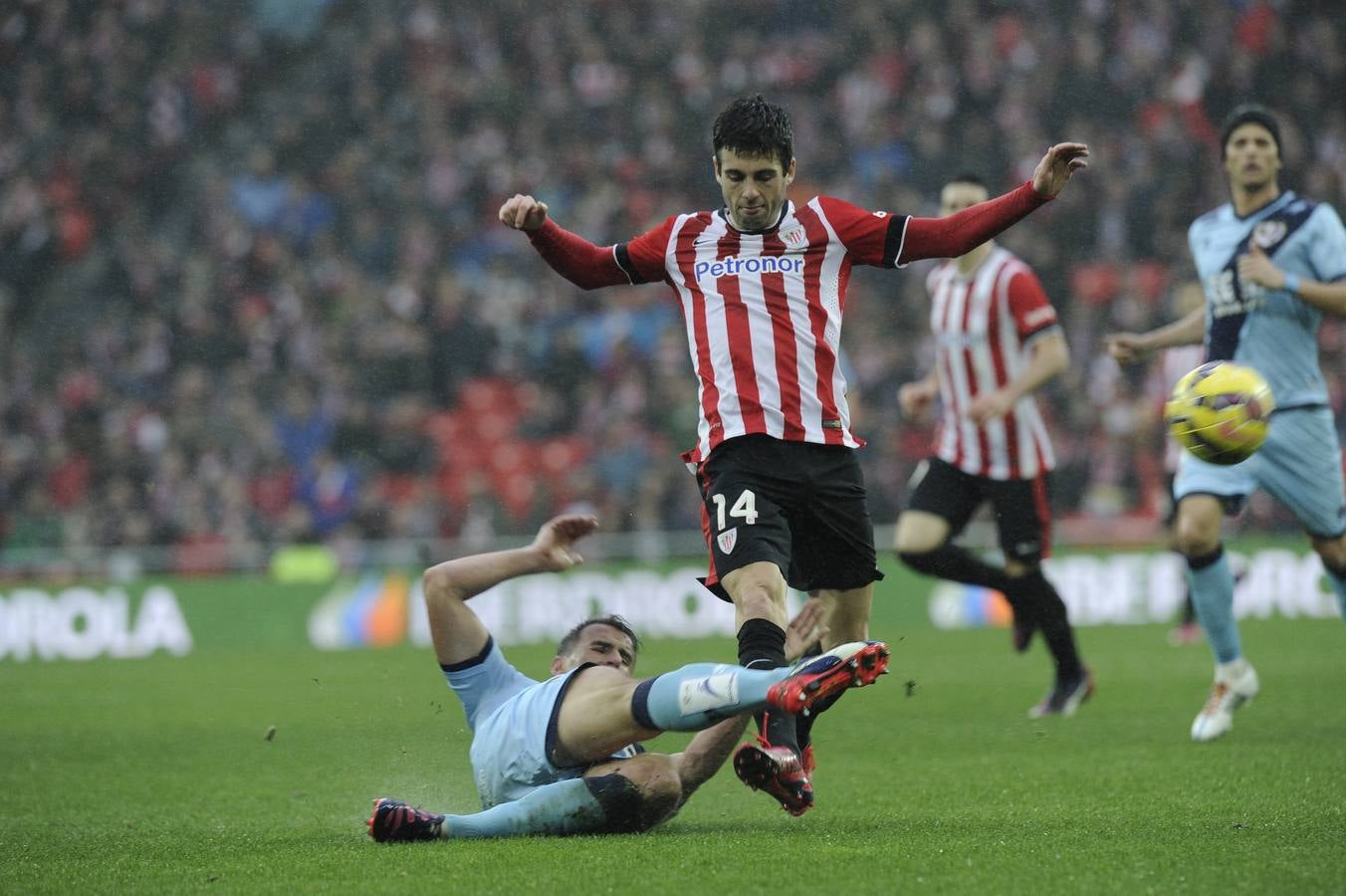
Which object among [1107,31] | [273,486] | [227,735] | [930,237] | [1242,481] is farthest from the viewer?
[1107,31]

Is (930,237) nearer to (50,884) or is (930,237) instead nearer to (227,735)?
(50,884)

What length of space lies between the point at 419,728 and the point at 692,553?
819 cm

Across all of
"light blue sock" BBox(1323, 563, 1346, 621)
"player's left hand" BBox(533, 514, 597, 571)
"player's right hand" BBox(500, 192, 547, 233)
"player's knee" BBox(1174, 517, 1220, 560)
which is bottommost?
"light blue sock" BBox(1323, 563, 1346, 621)

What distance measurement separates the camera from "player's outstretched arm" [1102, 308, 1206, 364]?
25.1 feet

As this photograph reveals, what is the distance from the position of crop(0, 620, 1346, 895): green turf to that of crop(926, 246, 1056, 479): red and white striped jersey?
1.33 m

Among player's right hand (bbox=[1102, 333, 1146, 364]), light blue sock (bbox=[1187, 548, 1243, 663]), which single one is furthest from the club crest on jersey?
light blue sock (bbox=[1187, 548, 1243, 663])

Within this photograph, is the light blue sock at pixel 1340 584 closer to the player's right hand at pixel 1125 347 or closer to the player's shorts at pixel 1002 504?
the player's right hand at pixel 1125 347

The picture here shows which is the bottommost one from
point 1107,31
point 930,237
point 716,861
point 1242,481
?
point 716,861

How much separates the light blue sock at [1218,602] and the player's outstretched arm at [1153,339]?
3.15 ft

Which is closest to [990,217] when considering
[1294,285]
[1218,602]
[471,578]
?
[471,578]

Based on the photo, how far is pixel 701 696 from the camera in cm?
439

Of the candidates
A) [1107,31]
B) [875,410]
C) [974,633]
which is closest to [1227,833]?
[974,633]

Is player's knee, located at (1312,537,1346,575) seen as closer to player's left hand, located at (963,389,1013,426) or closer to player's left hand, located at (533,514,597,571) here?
player's left hand, located at (963,389,1013,426)

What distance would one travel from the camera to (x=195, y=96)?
70.5ft
